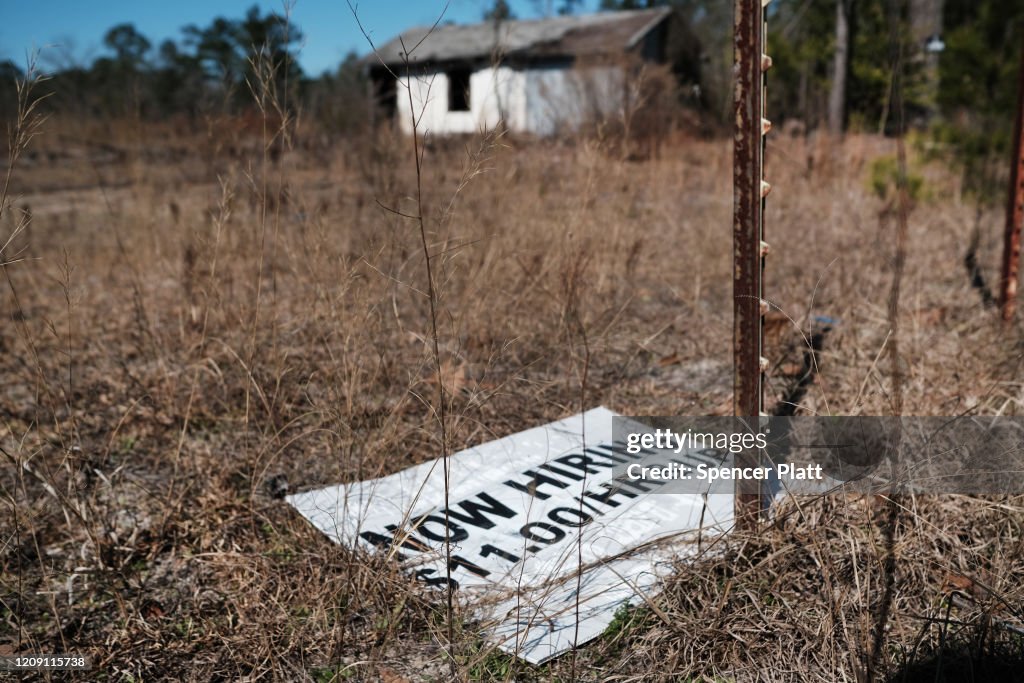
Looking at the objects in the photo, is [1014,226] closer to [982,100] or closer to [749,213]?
[749,213]

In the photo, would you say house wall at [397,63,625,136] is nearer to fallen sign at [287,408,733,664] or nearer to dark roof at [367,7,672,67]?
fallen sign at [287,408,733,664]

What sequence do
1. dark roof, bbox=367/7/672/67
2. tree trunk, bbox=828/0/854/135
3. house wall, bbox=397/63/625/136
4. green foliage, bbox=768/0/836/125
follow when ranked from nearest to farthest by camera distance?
house wall, bbox=397/63/625/136 < green foliage, bbox=768/0/836/125 < tree trunk, bbox=828/0/854/135 < dark roof, bbox=367/7/672/67

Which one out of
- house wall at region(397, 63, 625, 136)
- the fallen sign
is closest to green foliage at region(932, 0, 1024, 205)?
house wall at region(397, 63, 625, 136)

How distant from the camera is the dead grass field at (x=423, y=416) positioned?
1.39 metres

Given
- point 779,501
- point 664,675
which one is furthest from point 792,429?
point 664,675

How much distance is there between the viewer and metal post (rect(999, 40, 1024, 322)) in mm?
2828

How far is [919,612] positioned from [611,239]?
7.71 feet

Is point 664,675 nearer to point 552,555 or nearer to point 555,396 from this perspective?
point 552,555

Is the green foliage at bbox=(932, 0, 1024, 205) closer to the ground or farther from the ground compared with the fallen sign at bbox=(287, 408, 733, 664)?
farther from the ground

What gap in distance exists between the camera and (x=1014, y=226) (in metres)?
2.89

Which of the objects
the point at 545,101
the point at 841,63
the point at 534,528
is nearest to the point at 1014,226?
the point at 534,528

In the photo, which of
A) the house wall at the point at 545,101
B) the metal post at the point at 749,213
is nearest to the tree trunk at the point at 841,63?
the house wall at the point at 545,101

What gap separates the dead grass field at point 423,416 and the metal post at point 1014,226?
9 centimetres

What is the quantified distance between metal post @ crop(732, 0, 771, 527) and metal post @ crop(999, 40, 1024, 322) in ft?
6.21
